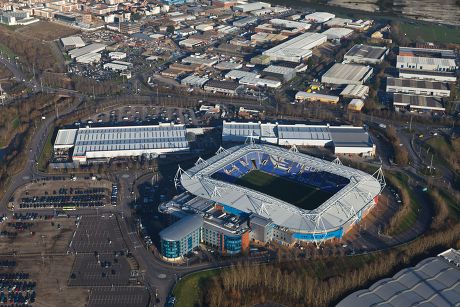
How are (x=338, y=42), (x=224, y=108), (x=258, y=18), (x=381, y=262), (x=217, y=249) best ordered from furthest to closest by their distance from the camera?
(x=258, y=18)
(x=338, y=42)
(x=224, y=108)
(x=217, y=249)
(x=381, y=262)

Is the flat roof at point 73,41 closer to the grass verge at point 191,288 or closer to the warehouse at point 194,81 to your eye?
the warehouse at point 194,81

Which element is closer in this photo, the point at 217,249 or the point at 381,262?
the point at 381,262

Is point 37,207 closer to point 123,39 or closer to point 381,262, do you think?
point 381,262

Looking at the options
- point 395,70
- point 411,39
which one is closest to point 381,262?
point 395,70

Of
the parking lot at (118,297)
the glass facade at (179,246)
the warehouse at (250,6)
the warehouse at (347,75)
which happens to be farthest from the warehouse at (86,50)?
the parking lot at (118,297)

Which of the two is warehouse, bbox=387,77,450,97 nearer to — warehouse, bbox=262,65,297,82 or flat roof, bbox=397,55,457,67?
flat roof, bbox=397,55,457,67
